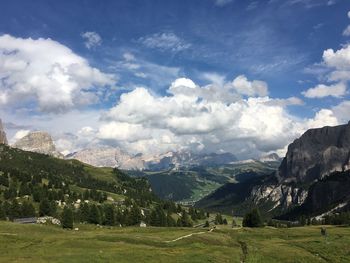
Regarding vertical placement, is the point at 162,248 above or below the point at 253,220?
below

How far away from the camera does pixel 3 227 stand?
370ft

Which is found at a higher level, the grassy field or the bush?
the bush

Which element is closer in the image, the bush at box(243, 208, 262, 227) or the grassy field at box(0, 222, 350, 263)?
the grassy field at box(0, 222, 350, 263)

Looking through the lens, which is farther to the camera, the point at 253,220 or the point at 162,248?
the point at 253,220

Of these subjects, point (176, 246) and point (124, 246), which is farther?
point (176, 246)

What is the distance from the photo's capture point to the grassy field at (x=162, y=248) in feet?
265

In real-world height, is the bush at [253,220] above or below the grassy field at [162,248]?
above

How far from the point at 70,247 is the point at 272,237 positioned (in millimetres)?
64583

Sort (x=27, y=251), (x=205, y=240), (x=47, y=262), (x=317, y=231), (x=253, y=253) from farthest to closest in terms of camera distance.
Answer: (x=317, y=231) < (x=205, y=240) < (x=253, y=253) < (x=27, y=251) < (x=47, y=262)

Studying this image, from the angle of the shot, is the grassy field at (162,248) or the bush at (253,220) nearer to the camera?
the grassy field at (162,248)

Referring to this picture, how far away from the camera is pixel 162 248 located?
96250 millimetres

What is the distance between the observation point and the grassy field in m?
Answer: 80.6

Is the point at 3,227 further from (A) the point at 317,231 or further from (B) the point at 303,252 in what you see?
(A) the point at 317,231

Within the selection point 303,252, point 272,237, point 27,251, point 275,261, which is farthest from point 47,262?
point 272,237
